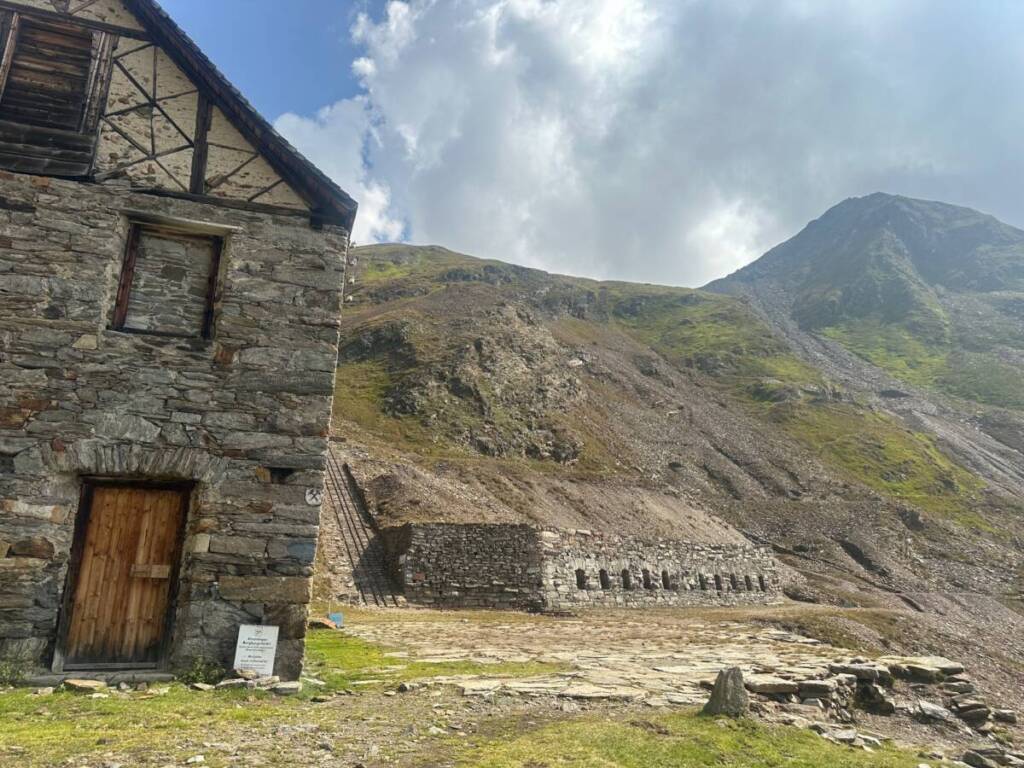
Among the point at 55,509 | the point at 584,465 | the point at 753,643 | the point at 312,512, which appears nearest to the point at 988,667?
the point at 753,643

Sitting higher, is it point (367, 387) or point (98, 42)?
point (367, 387)

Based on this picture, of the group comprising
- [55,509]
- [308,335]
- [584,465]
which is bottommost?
[55,509]

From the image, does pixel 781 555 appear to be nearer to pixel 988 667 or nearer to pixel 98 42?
pixel 988 667

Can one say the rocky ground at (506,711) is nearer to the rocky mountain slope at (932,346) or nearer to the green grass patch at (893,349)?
the rocky mountain slope at (932,346)

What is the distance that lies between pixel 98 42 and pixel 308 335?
5651 mm

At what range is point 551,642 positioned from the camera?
15.3 m

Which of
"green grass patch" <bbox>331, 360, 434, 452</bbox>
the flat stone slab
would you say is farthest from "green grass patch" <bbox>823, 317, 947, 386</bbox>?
the flat stone slab

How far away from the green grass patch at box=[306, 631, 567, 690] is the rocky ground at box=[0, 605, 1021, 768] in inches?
1.4

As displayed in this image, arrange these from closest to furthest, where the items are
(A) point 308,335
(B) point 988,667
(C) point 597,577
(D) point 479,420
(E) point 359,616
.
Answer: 1. (A) point 308,335
2. (E) point 359,616
3. (B) point 988,667
4. (C) point 597,577
5. (D) point 479,420

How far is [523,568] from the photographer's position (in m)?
25.4

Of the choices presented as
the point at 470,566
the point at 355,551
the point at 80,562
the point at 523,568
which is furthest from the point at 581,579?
the point at 80,562

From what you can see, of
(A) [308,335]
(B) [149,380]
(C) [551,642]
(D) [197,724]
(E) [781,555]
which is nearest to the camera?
(D) [197,724]

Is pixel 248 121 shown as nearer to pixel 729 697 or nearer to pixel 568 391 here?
pixel 729 697

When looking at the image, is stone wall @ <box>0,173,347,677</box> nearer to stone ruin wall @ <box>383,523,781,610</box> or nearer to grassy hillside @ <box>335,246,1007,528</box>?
stone ruin wall @ <box>383,523,781,610</box>
